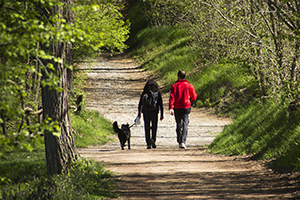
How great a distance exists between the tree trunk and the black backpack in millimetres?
3794

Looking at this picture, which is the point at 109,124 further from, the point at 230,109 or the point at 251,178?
the point at 251,178

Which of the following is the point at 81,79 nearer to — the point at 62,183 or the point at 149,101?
the point at 149,101

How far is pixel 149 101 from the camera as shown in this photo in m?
10.1

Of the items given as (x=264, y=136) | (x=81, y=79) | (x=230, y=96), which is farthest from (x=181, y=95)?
(x=230, y=96)

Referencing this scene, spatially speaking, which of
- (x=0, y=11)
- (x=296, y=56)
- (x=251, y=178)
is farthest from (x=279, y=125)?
(x=0, y=11)

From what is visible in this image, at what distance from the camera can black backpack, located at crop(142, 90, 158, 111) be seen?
33.0 feet

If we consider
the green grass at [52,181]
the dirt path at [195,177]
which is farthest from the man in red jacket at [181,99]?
the green grass at [52,181]

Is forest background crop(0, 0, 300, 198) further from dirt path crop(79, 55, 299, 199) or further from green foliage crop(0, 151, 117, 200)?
dirt path crop(79, 55, 299, 199)

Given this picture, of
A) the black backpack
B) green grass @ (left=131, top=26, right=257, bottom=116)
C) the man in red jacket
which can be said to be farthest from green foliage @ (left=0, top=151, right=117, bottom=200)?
green grass @ (left=131, top=26, right=257, bottom=116)

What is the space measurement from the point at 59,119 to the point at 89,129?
7.59 meters

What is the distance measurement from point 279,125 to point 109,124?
29.1 feet

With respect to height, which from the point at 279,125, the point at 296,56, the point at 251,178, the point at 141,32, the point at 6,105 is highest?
the point at 141,32

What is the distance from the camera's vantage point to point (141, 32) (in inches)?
1527

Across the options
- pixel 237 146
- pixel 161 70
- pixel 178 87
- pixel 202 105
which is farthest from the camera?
pixel 161 70
